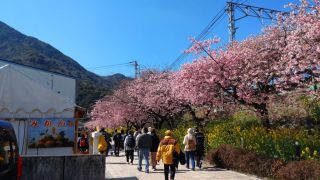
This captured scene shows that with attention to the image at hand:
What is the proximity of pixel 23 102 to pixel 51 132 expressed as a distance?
4.21 feet

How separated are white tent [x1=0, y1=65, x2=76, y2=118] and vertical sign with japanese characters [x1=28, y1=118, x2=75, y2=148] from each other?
0.18 m

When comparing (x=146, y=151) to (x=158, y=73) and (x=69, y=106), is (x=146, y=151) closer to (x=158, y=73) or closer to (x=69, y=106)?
(x=69, y=106)

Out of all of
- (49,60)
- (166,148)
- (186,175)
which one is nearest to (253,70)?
(186,175)

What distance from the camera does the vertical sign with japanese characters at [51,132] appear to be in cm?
1189

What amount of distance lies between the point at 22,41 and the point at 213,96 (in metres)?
142

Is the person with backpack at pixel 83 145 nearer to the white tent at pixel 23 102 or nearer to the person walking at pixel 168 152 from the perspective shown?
the white tent at pixel 23 102

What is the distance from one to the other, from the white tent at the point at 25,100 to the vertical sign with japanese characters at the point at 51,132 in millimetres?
183

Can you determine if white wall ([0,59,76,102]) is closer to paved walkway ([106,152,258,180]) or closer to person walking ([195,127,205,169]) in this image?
person walking ([195,127,205,169])

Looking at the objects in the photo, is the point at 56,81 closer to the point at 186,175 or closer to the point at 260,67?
the point at 260,67

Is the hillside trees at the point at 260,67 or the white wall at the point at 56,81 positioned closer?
the hillside trees at the point at 260,67

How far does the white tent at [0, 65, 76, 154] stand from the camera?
11.3 m

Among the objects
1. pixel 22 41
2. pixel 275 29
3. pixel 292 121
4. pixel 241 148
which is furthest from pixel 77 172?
pixel 22 41

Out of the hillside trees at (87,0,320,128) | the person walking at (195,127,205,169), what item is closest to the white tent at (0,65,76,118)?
the person walking at (195,127,205,169)

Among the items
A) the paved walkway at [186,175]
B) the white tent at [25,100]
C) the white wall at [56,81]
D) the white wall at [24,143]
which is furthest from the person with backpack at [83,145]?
the white wall at [56,81]
